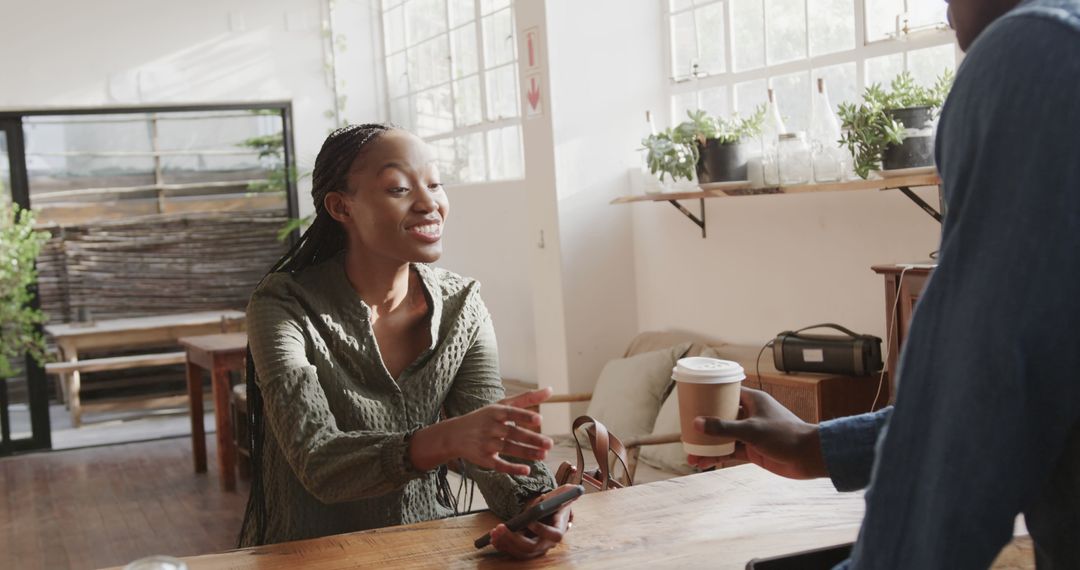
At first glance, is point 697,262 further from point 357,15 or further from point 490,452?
point 357,15

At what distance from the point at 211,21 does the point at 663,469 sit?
15.7 ft

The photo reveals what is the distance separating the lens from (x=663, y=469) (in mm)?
4188

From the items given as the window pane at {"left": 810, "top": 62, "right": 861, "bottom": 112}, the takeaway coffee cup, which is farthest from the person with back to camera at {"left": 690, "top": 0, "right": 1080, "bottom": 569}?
the window pane at {"left": 810, "top": 62, "right": 861, "bottom": 112}

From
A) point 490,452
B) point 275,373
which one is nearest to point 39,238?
point 275,373

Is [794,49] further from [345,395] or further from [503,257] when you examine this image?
[345,395]

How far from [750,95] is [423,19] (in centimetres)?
323

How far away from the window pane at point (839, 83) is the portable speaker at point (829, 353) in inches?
34.6

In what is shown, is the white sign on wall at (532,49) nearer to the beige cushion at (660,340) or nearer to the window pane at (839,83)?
the beige cushion at (660,340)

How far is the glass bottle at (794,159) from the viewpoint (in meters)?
4.01

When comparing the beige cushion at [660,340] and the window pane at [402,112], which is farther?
the window pane at [402,112]

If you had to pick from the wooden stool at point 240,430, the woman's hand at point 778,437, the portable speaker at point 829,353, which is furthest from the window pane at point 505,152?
the woman's hand at point 778,437

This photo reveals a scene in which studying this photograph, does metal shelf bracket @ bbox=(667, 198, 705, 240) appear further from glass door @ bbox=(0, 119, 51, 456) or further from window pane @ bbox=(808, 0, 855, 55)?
glass door @ bbox=(0, 119, 51, 456)

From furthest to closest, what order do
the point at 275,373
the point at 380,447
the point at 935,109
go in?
1. the point at 935,109
2. the point at 275,373
3. the point at 380,447

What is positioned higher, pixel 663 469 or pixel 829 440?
pixel 829 440
